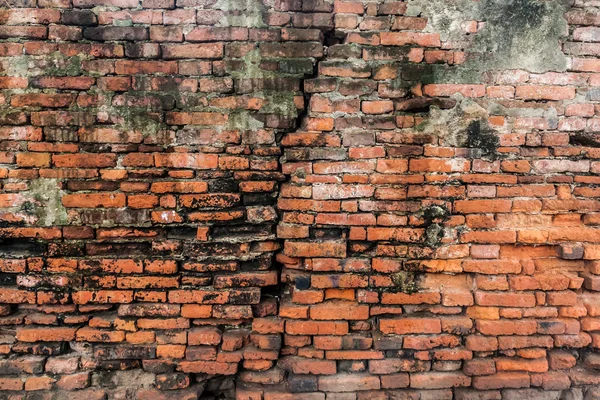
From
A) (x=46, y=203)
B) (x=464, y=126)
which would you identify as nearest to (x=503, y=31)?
(x=464, y=126)

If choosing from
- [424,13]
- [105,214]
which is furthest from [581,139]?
[105,214]

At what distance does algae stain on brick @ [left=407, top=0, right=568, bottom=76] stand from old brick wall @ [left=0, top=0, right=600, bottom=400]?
12mm

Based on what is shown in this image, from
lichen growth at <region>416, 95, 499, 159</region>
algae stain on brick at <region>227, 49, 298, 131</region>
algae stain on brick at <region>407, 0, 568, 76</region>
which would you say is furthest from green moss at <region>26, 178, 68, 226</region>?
algae stain on brick at <region>407, 0, 568, 76</region>

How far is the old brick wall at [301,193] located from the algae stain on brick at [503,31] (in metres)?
0.01

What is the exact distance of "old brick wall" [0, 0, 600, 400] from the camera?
2166 millimetres

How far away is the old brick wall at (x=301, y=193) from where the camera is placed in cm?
217

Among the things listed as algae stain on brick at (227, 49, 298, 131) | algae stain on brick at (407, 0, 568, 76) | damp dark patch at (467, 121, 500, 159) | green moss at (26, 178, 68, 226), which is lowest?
green moss at (26, 178, 68, 226)

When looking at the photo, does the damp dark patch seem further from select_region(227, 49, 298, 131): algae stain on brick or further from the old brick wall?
select_region(227, 49, 298, 131): algae stain on brick

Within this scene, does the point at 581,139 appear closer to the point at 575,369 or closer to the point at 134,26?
the point at 575,369

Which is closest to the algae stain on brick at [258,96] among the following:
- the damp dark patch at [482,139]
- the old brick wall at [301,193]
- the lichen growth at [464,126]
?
the old brick wall at [301,193]

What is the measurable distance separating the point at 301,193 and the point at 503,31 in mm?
1609

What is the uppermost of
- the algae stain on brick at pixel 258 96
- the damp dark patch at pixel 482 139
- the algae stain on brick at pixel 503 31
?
the algae stain on brick at pixel 503 31

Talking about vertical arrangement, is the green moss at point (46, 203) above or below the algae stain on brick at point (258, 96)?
below

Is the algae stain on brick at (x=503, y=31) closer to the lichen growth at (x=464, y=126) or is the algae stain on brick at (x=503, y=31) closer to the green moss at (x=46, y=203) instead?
the lichen growth at (x=464, y=126)
